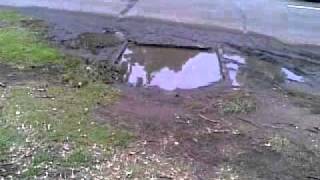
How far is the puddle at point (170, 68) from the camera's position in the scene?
338 inches

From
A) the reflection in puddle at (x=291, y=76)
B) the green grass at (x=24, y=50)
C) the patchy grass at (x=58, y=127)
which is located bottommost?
the patchy grass at (x=58, y=127)

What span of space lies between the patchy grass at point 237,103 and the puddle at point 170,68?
72 cm

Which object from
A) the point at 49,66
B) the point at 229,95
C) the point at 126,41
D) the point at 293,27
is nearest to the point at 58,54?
the point at 49,66

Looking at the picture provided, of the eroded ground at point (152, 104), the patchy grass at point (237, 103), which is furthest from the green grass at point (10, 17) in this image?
the patchy grass at point (237, 103)

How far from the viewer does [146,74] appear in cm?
887

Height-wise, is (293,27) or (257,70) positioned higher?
(293,27)

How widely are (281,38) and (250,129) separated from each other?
15.9 feet

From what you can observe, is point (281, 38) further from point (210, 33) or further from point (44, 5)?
point (44, 5)

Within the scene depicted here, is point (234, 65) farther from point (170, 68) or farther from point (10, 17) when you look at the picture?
point (10, 17)

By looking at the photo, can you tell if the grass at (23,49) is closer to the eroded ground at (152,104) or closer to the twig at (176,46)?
the eroded ground at (152,104)

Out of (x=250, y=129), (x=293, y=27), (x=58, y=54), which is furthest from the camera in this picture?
(x=293, y=27)

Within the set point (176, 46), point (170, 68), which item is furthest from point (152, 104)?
point (176, 46)

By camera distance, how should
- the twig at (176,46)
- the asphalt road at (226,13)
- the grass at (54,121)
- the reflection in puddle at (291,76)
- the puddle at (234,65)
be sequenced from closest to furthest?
the grass at (54,121) → the puddle at (234,65) → the reflection in puddle at (291,76) → the twig at (176,46) → the asphalt road at (226,13)

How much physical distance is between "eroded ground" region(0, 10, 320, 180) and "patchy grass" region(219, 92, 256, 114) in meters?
0.02
